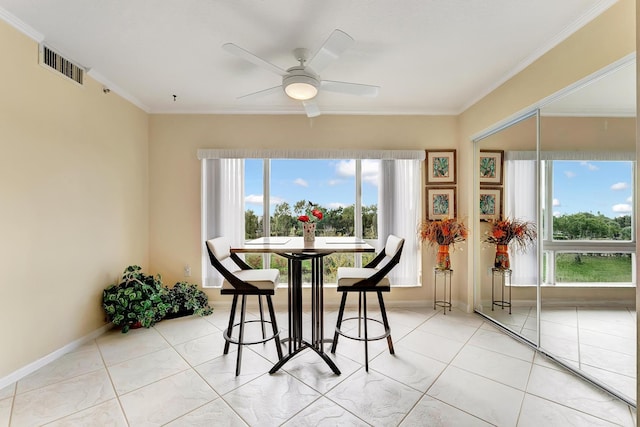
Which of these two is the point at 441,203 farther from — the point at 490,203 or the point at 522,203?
the point at 522,203

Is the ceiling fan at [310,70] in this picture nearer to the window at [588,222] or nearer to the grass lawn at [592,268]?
the window at [588,222]

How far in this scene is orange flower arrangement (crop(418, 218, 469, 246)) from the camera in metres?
3.19

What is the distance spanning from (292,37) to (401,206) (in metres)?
2.26

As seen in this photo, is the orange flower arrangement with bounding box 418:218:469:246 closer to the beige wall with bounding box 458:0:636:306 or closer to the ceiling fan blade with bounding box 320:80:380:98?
the beige wall with bounding box 458:0:636:306

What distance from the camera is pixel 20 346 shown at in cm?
195

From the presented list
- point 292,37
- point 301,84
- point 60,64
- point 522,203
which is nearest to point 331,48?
point 301,84

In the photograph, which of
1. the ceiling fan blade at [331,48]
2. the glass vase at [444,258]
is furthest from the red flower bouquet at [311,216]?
the glass vase at [444,258]

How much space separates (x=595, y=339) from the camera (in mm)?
1903

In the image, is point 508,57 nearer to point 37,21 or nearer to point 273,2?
point 273,2

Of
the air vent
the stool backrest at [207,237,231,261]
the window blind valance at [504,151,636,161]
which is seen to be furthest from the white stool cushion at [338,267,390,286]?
the air vent

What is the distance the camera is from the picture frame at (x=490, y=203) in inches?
110

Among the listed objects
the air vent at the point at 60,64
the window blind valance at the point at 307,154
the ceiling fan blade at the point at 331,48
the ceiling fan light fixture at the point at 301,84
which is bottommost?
the window blind valance at the point at 307,154

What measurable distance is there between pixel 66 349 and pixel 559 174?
4327mm

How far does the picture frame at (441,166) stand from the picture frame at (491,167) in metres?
0.37
